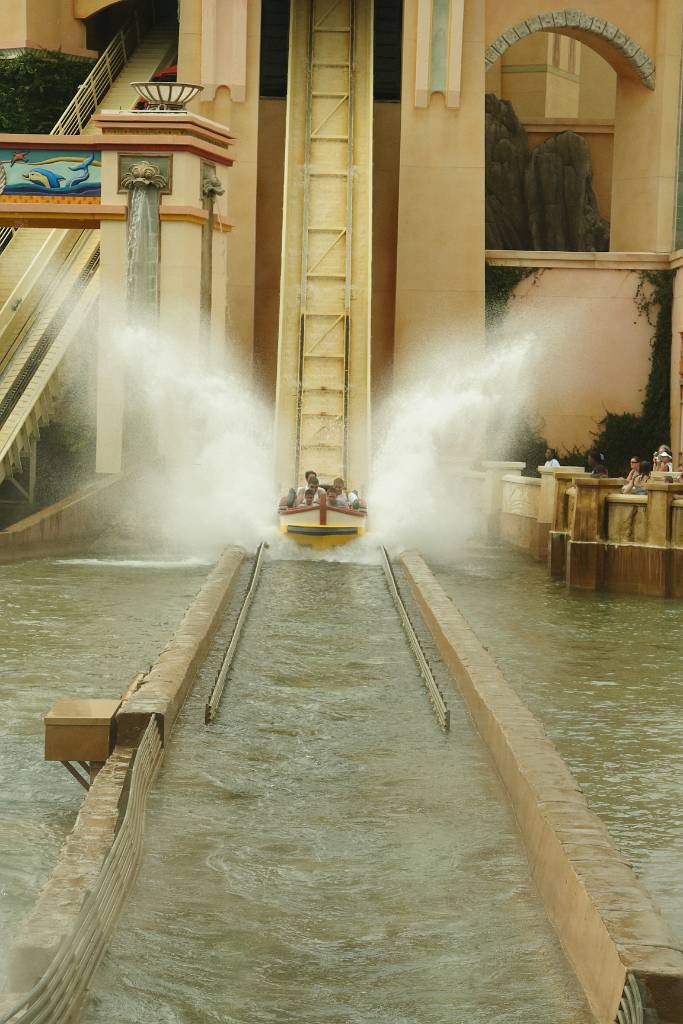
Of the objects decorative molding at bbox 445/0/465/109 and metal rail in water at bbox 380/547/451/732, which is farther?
decorative molding at bbox 445/0/465/109

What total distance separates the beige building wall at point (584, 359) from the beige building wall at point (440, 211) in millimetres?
2216

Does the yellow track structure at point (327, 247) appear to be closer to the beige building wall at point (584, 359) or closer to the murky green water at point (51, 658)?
the beige building wall at point (584, 359)

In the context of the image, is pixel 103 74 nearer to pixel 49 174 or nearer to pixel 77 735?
pixel 49 174

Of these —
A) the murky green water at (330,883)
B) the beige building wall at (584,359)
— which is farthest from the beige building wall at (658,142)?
the murky green water at (330,883)

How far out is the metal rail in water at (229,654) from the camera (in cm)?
1026

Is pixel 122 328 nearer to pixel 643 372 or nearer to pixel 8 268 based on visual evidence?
pixel 8 268

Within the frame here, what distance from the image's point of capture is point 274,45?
112 ft

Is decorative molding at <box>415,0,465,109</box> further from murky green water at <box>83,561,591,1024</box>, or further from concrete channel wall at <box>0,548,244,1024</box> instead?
murky green water at <box>83,561,591,1024</box>

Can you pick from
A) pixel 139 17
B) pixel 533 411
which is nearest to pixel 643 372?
pixel 533 411

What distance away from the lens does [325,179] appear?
100ft

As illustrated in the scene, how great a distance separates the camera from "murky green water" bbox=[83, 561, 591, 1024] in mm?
5578

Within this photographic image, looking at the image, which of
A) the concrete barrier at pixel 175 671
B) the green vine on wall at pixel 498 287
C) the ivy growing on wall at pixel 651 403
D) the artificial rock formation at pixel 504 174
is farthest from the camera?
the artificial rock formation at pixel 504 174

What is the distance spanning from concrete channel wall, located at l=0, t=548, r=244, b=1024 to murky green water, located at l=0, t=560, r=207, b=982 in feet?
1.08

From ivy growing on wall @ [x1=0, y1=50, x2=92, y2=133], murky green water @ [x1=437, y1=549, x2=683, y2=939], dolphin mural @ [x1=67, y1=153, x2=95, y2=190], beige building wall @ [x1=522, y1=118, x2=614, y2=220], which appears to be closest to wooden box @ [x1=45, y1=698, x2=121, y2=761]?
murky green water @ [x1=437, y1=549, x2=683, y2=939]
